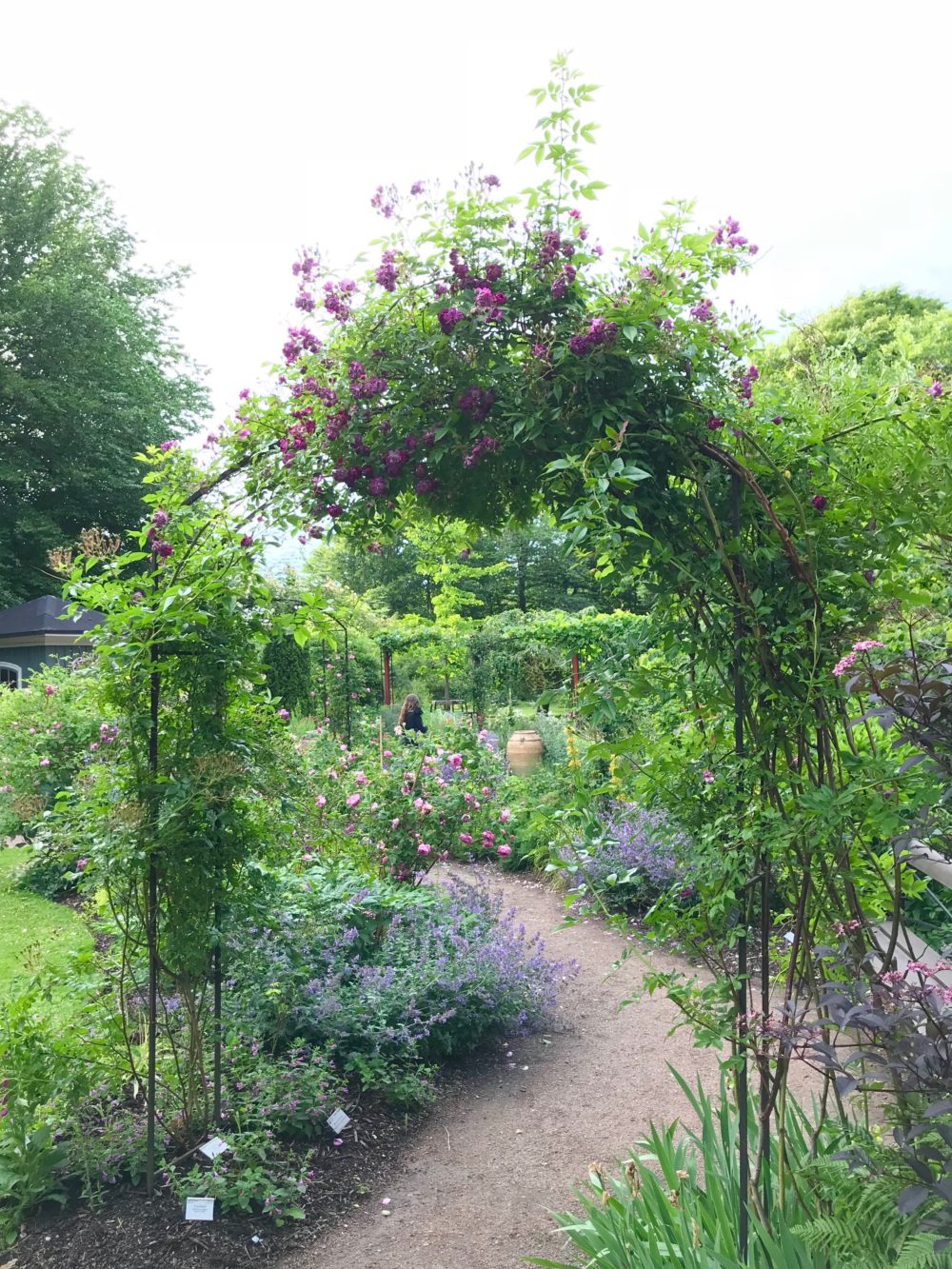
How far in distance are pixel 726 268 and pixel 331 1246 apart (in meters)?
3.01

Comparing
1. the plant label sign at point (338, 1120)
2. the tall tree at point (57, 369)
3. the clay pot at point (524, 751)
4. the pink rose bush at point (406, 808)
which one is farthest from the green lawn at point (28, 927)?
the tall tree at point (57, 369)

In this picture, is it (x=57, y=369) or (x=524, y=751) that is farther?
(x=57, y=369)

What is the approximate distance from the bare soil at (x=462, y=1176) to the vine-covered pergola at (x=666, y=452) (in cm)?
64

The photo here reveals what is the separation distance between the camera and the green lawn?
5293 mm

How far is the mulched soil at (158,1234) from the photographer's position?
2.75 m

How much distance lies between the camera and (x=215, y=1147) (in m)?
3.06

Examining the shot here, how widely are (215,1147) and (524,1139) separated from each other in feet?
3.77

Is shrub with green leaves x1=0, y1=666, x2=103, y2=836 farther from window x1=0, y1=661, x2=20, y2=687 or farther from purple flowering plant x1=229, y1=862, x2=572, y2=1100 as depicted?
window x1=0, y1=661, x2=20, y2=687

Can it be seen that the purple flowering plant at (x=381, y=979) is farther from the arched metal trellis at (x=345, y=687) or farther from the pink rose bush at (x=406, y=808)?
the arched metal trellis at (x=345, y=687)

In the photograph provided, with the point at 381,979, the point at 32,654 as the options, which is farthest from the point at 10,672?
the point at 381,979

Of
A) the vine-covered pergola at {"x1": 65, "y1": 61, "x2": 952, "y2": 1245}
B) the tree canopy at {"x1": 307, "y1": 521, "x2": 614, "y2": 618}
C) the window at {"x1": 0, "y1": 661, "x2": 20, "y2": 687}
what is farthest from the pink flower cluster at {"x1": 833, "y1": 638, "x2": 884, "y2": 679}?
the tree canopy at {"x1": 307, "y1": 521, "x2": 614, "y2": 618}

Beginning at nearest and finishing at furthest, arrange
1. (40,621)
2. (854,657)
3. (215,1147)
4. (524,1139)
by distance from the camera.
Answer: (854,657)
(215,1147)
(524,1139)
(40,621)

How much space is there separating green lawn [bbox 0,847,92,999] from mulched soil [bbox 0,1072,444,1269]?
1868 millimetres

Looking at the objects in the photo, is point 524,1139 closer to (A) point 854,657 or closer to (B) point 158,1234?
(B) point 158,1234
